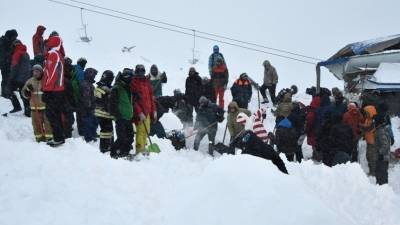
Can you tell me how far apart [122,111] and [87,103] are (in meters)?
1.96

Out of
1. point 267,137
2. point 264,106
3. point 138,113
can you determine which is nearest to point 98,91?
point 138,113

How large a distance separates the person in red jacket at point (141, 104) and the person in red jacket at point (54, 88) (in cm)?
151

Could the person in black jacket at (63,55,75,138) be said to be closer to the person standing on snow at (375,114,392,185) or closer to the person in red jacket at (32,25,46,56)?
the person in red jacket at (32,25,46,56)

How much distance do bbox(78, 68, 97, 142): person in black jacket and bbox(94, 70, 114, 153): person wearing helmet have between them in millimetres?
1548

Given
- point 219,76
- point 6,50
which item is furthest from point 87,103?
point 219,76

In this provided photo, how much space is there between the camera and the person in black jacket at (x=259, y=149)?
7.42m

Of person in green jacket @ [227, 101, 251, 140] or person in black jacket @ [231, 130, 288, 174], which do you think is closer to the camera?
person in black jacket @ [231, 130, 288, 174]

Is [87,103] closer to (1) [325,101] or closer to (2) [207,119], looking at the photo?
(2) [207,119]

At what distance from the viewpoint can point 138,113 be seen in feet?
30.3

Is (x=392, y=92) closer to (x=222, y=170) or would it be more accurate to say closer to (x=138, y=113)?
(x=138, y=113)

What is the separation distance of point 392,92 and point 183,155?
7.17m

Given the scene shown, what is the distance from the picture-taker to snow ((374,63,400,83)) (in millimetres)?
13852

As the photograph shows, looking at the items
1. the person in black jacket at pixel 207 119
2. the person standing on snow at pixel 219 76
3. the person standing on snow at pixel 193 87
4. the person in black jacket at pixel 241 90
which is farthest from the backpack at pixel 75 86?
the person in black jacket at pixel 241 90

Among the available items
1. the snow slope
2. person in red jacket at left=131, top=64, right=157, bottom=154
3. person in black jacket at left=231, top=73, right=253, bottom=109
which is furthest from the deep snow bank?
person in black jacket at left=231, top=73, right=253, bottom=109
